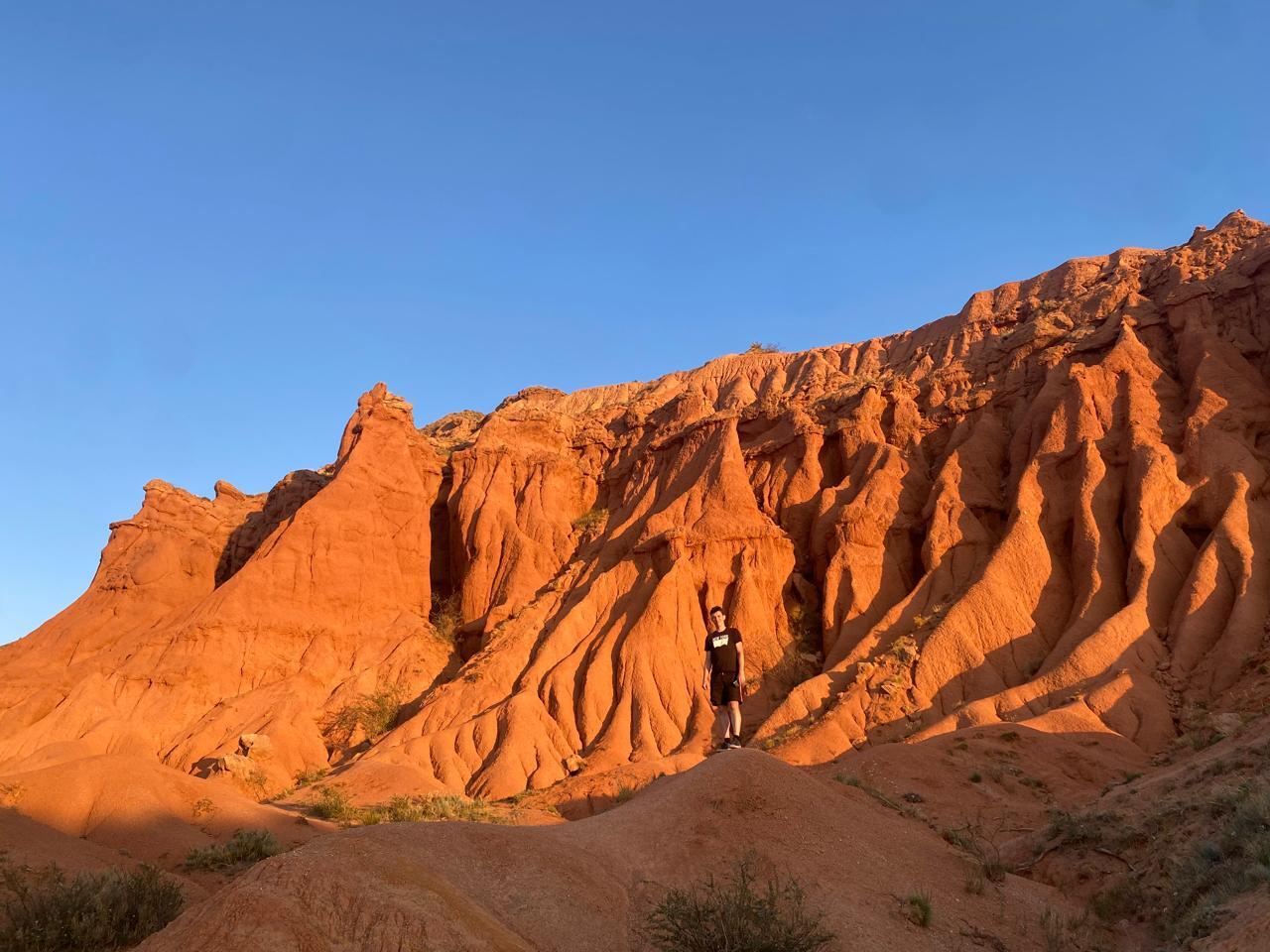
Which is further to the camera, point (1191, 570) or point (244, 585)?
point (244, 585)

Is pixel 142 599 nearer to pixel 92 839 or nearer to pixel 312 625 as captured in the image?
pixel 312 625

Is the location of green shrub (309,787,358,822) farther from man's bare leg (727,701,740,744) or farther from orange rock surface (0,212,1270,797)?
man's bare leg (727,701,740,744)

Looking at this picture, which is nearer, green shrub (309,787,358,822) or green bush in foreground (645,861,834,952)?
green bush in foreground (645,861,834,952)

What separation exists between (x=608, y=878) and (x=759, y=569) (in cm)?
3043

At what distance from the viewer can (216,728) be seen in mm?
36250

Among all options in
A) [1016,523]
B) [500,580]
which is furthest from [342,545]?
[1016,523]

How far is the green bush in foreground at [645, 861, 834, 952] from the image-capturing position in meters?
6.98

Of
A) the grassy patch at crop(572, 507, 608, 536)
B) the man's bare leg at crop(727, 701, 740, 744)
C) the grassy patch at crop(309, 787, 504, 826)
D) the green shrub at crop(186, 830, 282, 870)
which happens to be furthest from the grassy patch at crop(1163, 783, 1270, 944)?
the grassy patch at crop(572, 507, 608, 536)

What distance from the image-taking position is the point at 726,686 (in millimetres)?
14602

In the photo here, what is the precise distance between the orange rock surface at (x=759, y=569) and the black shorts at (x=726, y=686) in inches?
462

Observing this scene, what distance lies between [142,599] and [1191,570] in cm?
4669

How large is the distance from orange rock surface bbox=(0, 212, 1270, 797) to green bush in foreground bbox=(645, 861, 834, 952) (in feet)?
57.2

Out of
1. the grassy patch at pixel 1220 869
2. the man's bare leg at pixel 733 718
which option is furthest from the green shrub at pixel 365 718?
the grassy patch at pixel 1220 869

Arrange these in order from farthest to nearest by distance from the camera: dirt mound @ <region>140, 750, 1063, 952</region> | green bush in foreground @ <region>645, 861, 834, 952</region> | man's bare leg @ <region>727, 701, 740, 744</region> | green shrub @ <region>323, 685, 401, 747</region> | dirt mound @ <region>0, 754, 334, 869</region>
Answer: green shrub @ <region>323, 685, 401, 747</region> < man's bare leg @ <region>727, 701, 740, 744</region> < dirt mound @ <region>0, 754, 334, 869</region> < green bush in foreground @ <region>645, 861, 834, 952</region> < dirt mound @ <region>140, 750, 1063, 952</region>
